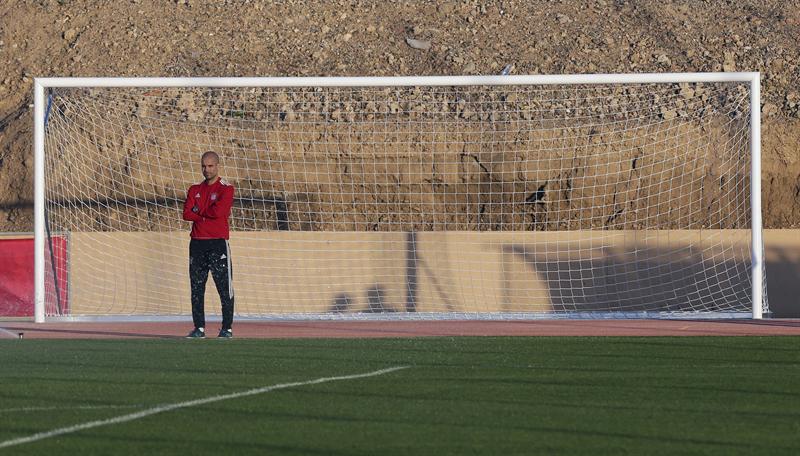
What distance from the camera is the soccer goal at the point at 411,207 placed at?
18.9m

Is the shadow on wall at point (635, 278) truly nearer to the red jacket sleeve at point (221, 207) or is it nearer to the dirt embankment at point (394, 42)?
the dirt embankment at point (394, 42)

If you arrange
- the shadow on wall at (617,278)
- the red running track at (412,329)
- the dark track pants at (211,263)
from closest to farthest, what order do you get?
the dark track pants at (211,263) → the red running track at (412,329) → the shadow on wall at (617,278)

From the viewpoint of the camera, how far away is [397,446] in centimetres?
600

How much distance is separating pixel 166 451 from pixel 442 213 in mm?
19325

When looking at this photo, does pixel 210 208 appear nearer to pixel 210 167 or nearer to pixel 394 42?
pixel 210 167

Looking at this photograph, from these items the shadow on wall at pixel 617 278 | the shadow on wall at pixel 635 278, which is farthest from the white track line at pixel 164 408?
the shadow on wall at pixel 635 278

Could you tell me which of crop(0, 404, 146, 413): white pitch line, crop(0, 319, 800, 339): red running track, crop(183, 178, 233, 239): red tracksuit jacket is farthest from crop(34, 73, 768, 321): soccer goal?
crop(0, 404, 146, 413): white pitch line

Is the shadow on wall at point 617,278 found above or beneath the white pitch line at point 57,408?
beneath

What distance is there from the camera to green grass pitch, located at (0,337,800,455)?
6.08 m

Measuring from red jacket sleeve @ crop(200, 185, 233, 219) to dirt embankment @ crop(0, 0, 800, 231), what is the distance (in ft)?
51.3

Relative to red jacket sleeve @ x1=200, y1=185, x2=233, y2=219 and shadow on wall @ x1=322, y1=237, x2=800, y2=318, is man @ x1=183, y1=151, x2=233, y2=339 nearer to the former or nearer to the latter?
red jacket sleeve @ x1=200, y1=185, x2=233, y2=219

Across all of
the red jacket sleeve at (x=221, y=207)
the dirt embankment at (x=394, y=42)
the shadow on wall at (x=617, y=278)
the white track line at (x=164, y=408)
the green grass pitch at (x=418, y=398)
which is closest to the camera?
the green grass pitch at (x=418, y=398)

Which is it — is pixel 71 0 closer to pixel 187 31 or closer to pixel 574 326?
pixel 187 31

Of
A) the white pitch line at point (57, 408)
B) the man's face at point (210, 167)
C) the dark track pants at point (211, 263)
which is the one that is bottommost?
the white pitch line at point (57, 408)
